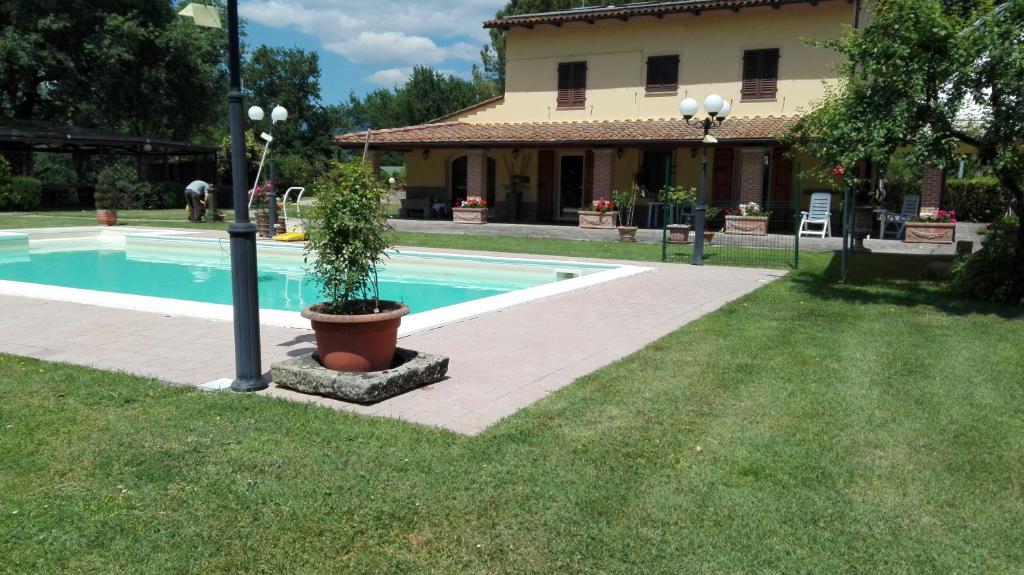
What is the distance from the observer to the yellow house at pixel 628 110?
786 inches

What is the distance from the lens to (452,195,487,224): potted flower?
21.8 m

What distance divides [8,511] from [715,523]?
3.16 meters

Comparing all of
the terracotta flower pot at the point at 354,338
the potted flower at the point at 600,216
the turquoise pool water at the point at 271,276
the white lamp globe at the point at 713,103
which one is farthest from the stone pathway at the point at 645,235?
the terracotta flower pot at the point at 354,338

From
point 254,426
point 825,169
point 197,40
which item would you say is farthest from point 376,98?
point 254,426

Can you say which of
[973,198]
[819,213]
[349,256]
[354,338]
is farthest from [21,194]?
[973,198]

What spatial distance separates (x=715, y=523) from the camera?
331cm

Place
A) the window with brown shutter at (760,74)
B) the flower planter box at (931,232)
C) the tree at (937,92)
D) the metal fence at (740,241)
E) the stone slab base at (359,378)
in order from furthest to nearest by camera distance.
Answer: the window with brown shutter at (760,74) → the flower planter box at (931,232) → the metal fence at (740,241) → the tree at (937,92) → the stone slab base at (359,378)

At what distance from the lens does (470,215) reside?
2191 centimetres

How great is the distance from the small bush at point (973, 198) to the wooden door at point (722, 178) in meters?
6.49

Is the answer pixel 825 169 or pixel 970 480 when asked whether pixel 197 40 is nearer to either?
pixel 825 169

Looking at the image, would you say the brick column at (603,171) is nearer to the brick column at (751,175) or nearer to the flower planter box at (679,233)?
the brick column at (751,175)

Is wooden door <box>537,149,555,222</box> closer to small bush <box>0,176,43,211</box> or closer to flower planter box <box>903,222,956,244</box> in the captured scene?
flower planter box <box>903,222,956,244</box>

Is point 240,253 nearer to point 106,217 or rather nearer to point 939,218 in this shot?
point 939,218

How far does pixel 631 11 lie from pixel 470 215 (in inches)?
298
